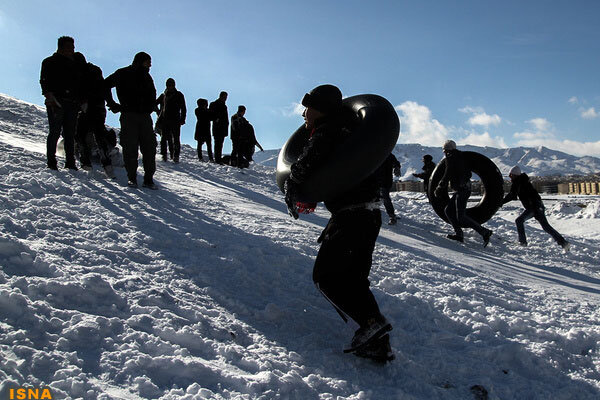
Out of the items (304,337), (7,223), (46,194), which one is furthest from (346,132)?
(46,194)

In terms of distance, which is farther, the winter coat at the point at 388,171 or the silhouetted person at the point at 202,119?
the silhouetted person at the point at 202,119

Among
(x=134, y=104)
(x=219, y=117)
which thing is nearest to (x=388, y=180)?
(x=134, y=104)

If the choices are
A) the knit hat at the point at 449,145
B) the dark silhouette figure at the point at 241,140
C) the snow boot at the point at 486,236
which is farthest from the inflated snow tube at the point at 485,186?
the dark silhouette figure at the point at 241,140

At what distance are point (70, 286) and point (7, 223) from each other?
140 centimetres

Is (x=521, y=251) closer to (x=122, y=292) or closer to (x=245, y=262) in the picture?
(x=245, y=262)

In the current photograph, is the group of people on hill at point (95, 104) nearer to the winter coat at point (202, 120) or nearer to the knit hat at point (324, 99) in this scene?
the knit hat at point (324, 99)

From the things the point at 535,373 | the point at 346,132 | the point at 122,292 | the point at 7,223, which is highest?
the point at 346,132

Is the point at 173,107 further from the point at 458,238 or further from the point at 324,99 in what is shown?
the point at 324,99

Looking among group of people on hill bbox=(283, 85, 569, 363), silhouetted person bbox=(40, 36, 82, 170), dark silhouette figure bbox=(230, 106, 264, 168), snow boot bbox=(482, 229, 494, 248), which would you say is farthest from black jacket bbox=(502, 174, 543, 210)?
silhouetted person bbox=(40, 36, 82, 170)

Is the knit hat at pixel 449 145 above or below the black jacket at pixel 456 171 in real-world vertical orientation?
above

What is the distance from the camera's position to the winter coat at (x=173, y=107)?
11070 millimetres

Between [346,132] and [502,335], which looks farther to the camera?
[502,335]

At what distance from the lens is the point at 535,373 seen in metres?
2.83

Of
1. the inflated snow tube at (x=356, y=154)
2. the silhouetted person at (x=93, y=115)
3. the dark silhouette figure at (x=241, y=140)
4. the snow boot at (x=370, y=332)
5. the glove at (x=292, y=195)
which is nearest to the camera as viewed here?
the snow boot at (x=370, y=332)
